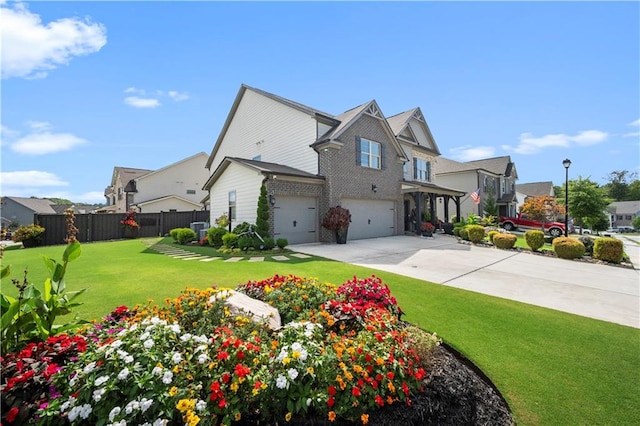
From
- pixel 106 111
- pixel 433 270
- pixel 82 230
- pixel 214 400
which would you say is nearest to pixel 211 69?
pixel 106 111

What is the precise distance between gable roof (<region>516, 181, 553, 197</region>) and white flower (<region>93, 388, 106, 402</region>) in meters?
55.3

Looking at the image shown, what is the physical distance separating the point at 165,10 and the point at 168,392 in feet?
26.7

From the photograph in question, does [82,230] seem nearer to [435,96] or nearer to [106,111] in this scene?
[106,111]

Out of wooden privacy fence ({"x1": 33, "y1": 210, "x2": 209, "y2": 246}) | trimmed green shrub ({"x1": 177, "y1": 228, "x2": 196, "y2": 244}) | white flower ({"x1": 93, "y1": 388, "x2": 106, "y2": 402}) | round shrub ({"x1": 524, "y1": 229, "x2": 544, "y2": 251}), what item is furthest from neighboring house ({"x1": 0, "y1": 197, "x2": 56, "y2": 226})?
round shrub ({"x1": 524, "y1": 229, "x2": 544, "y2": 251})

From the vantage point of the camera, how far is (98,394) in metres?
1.72

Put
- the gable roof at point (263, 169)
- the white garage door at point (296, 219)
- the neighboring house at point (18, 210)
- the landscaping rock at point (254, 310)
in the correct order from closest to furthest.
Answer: the landscaping rock at point (254, 310), the gable roof at point (263, 169), the white garage door at point (296, 219), the neighboring house at point (18, 210)

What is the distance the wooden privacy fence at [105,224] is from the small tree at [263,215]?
39.1 feet

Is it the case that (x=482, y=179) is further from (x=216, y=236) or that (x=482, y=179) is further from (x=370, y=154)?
(x=216, y=236)

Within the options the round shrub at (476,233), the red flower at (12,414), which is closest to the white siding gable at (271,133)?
the round shrub at (476,233)

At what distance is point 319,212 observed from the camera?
14.1 m

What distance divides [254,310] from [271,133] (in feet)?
48.7

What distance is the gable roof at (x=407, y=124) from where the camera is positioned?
68.4 ft

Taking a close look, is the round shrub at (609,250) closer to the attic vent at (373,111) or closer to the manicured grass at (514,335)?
the manicured grass at (514,335)

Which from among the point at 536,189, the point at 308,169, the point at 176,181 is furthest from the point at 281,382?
the point at 536,189
